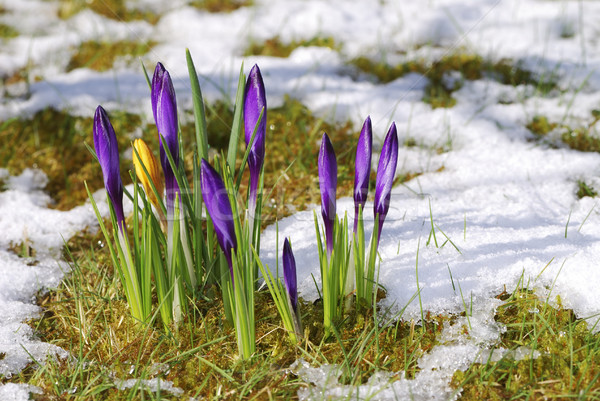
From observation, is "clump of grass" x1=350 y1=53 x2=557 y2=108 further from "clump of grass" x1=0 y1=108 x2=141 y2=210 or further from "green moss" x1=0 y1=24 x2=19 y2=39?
"green moss" x1=0 y1=24 x2=19 y2=39

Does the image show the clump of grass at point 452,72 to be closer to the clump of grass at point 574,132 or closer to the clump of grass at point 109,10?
the clump of grass at point 574,132

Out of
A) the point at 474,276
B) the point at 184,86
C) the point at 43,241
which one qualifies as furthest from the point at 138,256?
the point at 184,86

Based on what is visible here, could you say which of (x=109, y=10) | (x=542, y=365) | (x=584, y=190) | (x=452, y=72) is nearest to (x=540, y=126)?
(x=584, y=190)

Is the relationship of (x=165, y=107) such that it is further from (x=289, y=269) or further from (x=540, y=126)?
(x=540, y=126)

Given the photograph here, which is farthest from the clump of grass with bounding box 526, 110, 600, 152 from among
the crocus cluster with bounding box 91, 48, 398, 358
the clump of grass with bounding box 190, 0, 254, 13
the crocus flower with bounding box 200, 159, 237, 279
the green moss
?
the green moss

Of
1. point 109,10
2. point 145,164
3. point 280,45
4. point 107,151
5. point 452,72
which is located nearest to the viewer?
point 107,151

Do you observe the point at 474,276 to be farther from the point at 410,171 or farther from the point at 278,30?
the point at 278,30
